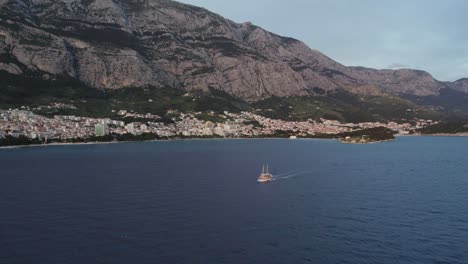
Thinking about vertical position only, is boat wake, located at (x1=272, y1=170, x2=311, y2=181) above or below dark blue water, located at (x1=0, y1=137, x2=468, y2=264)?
above

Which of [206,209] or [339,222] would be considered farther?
[206,209]

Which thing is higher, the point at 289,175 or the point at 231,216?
the point at 289,175

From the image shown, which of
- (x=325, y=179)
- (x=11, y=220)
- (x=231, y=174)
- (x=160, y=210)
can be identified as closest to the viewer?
A: (x=11, y=220)

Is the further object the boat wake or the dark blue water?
the boat wake

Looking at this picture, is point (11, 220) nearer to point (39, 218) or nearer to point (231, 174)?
point (39, 218)

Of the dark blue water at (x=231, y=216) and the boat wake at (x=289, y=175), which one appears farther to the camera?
the boat wake at (x=289, y=175)

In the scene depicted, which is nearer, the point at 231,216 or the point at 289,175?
the point at 231,216

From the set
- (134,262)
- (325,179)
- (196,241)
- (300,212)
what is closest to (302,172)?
(325,179)

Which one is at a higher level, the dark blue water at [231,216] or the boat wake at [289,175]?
the boat wake at [289,175]
